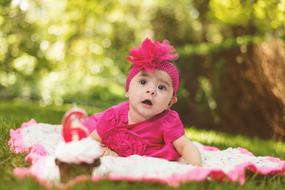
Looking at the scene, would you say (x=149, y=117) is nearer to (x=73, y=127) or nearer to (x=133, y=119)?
(x=133, y=119)

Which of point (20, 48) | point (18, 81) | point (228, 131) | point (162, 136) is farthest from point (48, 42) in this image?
point (162, 136)

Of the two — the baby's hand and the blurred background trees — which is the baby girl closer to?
the baby's hand

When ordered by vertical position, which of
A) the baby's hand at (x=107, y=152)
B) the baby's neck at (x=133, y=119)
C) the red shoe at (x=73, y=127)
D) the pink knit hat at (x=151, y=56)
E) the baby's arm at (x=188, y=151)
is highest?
the pink knit hat at (x=151, y=56)

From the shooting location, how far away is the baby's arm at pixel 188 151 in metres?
3.65

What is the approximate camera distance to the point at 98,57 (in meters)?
14.0

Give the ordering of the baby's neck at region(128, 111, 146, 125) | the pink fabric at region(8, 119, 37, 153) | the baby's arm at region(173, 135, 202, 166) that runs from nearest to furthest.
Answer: the baby's arm at region(173, 135, 202, 166)
the pink fabric at region(8, 119, 37, 153)
the baby's neck at region(128, 111, 146, 125)

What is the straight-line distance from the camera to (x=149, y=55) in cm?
370

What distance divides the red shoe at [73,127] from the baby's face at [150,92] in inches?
37.8

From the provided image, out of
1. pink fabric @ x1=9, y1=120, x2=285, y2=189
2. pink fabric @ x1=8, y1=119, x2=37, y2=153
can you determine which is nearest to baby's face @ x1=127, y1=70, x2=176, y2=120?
pink fabric @ x1=9, y1=120, x2=285, y2=189

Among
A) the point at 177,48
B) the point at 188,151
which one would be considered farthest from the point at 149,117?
the point at 177,48

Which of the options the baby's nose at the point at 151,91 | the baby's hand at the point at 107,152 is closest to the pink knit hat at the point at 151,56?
the baby's nose at the point at 151,91

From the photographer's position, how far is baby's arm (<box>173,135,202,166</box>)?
365cm

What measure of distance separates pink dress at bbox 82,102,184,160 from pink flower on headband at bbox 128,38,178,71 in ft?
1.36

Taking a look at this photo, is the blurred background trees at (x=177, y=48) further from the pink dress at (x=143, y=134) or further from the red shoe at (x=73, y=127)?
the red shoe at (x=73, y=127)
